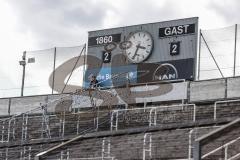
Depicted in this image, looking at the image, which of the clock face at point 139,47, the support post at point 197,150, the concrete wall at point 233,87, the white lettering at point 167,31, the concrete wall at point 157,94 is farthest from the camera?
the clock face at point 139,47

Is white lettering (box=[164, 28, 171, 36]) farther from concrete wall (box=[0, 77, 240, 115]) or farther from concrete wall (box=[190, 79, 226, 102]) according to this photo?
concrete wall (box=[190, 79, 226, 102])

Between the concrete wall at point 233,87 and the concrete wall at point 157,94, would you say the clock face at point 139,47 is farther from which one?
the concrete wall at point 233,87

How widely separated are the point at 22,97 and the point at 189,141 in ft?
39.7

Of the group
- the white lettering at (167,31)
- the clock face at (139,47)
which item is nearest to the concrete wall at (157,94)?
the clock face at (139,47)

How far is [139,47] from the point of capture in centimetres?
2459

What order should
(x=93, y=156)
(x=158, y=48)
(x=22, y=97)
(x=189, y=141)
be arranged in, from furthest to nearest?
(x=22, y=97), (x=158, y=48), (x=93, y=156), (x=189, y=141)

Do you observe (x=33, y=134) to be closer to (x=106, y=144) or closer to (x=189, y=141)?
(x=106, y=144)

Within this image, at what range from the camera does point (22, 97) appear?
87.6ft

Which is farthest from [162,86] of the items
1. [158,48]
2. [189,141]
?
[189,141]

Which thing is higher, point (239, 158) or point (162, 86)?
point (162, 86)

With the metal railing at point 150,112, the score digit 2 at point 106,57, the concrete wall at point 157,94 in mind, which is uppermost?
the score digit 2 at point 106,57

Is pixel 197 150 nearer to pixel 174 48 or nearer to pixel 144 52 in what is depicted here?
pixel 174 48

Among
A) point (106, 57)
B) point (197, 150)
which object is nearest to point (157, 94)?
point (106, 57)

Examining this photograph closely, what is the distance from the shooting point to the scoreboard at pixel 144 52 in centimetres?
2339
